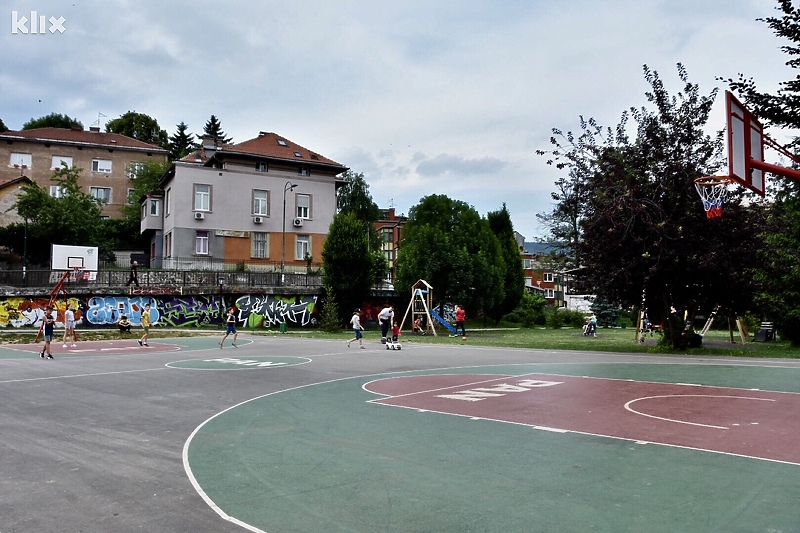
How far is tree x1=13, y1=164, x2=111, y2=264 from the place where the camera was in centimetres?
4978

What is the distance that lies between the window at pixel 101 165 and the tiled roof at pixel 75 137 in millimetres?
1691

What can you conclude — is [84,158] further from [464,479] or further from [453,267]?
[464,479]

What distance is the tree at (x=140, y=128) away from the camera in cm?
8481

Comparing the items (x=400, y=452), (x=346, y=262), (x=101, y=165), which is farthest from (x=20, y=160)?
(x=400, y=452)

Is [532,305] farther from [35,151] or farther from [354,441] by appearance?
[354,441]

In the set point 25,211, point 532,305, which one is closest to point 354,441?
point 25,211

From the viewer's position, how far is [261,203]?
53.7 m

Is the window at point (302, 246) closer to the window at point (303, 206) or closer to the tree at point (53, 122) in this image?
the window at point (303, 206)

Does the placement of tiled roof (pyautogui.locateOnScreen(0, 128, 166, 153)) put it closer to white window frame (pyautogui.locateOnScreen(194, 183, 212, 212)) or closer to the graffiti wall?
white window frame (pyautogui.locateOnScreen(194, 183, 212, 212))

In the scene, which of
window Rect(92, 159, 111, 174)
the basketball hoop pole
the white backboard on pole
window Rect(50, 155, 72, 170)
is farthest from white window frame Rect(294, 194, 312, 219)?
the basketball hoop pole

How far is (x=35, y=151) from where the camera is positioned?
6309 cm

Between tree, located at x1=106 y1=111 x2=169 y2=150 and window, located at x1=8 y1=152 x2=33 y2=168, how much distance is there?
70.0 ft

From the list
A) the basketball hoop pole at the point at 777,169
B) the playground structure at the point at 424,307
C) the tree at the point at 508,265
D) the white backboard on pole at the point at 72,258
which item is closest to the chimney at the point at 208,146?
the white backboard on pole at the point at 72,258

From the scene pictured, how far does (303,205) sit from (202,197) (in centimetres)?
828
